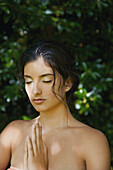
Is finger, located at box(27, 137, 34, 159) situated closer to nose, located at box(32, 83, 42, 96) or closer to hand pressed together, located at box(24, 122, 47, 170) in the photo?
hand pressed together, located at box(24, 122, 47, 170)

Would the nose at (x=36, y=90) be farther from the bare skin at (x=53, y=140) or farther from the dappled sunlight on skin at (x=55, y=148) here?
the dappled sunlight on skin at (x=55, y=148)

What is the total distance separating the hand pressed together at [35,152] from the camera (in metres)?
1.65

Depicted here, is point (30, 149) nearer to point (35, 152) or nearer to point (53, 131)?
point (35, 152)

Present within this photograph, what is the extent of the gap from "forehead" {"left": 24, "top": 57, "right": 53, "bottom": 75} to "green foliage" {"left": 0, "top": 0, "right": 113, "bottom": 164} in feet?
3.52

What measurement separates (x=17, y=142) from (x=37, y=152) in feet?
0.83

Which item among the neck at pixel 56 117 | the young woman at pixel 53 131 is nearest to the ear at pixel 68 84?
the young woman at pixel 53 131

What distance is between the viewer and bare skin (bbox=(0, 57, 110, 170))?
1.66 m

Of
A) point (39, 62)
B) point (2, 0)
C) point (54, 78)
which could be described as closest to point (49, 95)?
point (54, 78)

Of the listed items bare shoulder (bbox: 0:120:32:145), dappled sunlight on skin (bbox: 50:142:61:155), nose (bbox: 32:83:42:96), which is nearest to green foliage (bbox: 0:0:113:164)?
bare shoulder (bbox: 0:120:32:145)

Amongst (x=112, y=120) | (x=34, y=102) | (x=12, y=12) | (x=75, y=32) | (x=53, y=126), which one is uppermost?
(x=12, y=12)

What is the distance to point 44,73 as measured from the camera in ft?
5.56

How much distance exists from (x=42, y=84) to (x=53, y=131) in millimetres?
343

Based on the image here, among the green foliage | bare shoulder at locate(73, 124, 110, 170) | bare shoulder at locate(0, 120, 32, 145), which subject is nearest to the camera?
bare shoulder at locate(73, 124, 110, 170)

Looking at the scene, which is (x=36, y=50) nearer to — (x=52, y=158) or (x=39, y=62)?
(x=39, y=62)
